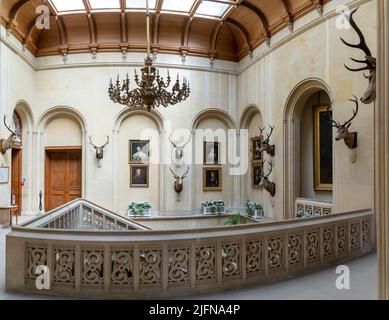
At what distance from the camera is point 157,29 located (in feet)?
38.7

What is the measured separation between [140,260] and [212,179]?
30.7ft

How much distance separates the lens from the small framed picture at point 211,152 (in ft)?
41.2

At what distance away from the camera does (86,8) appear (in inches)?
417

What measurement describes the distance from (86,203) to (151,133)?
5.36 meters

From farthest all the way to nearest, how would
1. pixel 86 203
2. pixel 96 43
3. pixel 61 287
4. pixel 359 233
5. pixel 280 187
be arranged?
pixel 96 43 < pixel 280 187 < pixel 86 203 < pixel 359 233 < pixel 61 287

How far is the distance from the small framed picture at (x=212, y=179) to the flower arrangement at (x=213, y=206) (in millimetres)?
607

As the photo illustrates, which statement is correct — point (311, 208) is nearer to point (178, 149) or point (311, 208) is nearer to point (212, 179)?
point (212, 179)

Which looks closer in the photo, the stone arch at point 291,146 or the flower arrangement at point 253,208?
the stone arch at point 291,146

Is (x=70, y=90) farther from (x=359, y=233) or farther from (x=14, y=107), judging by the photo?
(x=359, y=233)

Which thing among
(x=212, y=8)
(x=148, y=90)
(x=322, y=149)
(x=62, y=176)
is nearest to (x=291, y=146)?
(x=322, y=149)

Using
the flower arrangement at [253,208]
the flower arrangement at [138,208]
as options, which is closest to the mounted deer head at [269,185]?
the flower arrangement at [253,208]

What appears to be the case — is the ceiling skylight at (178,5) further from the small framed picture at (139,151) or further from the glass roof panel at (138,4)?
the small framed picture at (139,151)

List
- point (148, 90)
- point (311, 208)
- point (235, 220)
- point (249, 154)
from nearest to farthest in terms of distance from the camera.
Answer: point (148, 90) → point (311, 208) → point (235, 220) → point (249, 154)

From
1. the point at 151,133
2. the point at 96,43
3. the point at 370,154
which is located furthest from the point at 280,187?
the point at 96,43
